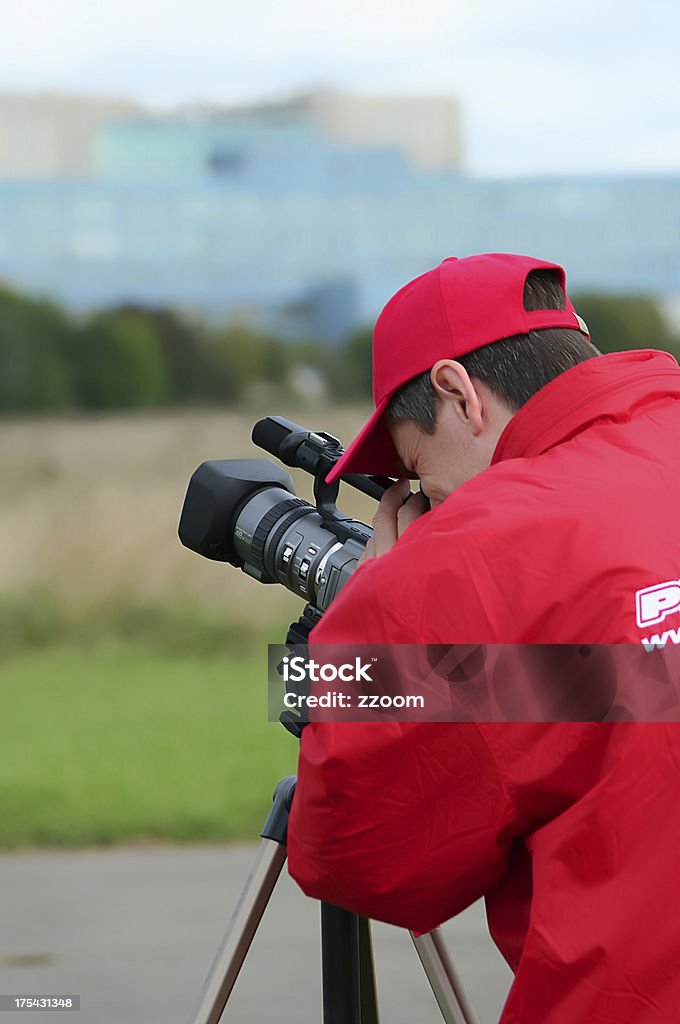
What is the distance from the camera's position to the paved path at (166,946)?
3033mm

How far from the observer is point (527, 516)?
110cm

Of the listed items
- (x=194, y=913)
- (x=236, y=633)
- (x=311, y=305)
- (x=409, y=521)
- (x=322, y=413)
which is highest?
(x=409, y=521)

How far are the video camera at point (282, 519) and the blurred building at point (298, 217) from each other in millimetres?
5134

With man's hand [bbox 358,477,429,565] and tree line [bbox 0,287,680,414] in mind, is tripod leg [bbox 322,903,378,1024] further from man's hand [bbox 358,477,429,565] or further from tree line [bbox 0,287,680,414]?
tree line [bbox 0,287,680,414]

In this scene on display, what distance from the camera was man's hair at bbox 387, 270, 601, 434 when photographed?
4.13 feet

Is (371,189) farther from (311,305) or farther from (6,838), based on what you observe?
(6,838)

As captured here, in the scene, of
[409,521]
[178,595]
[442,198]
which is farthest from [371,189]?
[409,521]

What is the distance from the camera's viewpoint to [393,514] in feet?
4.88

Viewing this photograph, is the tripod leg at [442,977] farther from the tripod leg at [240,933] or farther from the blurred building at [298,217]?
the blurred building at [298,217]

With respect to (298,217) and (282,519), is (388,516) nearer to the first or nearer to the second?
(282,519)

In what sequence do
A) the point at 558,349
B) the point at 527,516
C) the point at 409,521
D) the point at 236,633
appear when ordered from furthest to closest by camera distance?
the point at 236,633 → the point at 409,521 → the point at 558,349 → the point at 527,516

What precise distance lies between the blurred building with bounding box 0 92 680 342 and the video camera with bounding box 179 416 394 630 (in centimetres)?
513

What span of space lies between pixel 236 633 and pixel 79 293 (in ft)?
6.63

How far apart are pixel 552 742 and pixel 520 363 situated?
0.35 m
